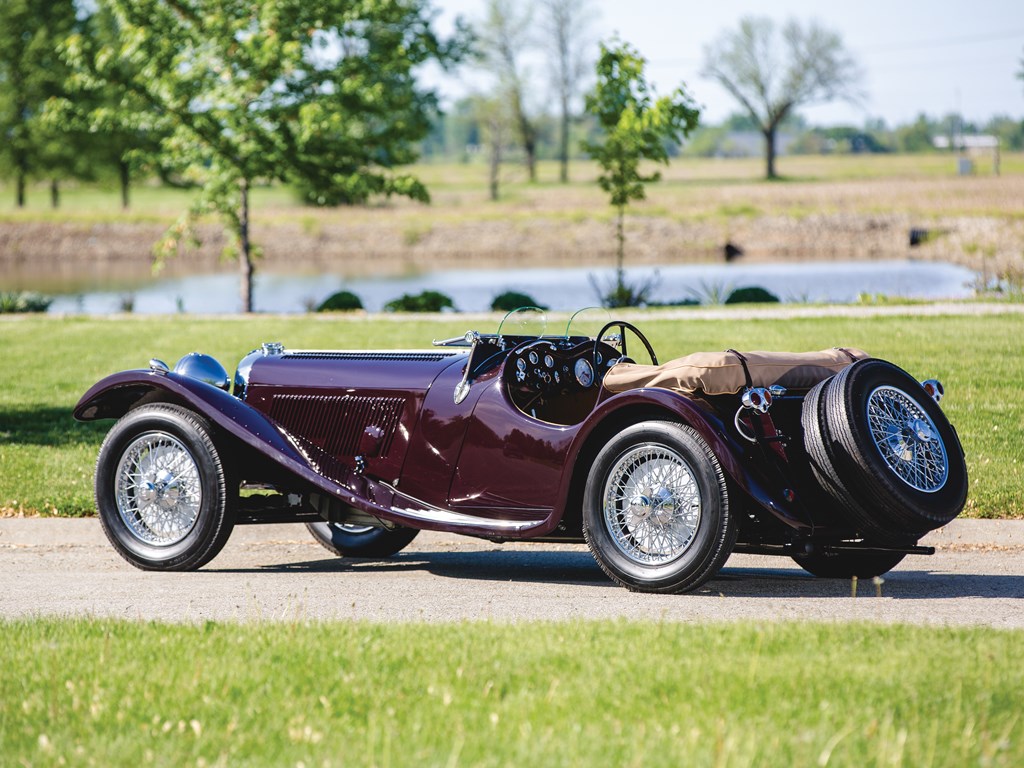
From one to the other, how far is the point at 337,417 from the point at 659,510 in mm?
2106

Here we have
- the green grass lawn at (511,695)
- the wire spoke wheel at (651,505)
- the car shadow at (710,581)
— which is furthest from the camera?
the car shadow at (710,581)

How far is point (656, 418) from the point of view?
628 centimetres

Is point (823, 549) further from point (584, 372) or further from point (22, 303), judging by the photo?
point (22, 303)

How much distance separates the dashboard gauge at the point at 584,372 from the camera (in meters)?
7.14

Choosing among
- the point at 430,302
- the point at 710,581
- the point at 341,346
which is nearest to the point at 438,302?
the point at 430,302

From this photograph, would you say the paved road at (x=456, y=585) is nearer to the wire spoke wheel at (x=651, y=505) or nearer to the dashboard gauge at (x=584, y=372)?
the wire spoke wheel at (x=651, y=505)

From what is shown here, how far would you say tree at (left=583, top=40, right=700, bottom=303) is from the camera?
23.4 m

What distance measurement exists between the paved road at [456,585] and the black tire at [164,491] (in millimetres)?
164

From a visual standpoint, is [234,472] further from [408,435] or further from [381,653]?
[381,653]

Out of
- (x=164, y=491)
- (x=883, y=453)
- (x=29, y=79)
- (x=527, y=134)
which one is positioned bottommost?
(x=164, y=491)

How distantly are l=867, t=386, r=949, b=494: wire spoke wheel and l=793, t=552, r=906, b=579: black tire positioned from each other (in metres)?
0.78

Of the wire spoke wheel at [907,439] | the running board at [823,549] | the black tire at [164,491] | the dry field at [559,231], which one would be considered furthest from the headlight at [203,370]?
the dry field at [559,231]

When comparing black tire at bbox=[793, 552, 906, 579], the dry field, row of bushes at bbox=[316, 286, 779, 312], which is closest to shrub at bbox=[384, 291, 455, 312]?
row of bushes at bbox=[316, 286, 779, 312]

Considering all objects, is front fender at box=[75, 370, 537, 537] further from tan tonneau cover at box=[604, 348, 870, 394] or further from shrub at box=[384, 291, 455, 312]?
shrub at box=[384, 291, 455, 312]
